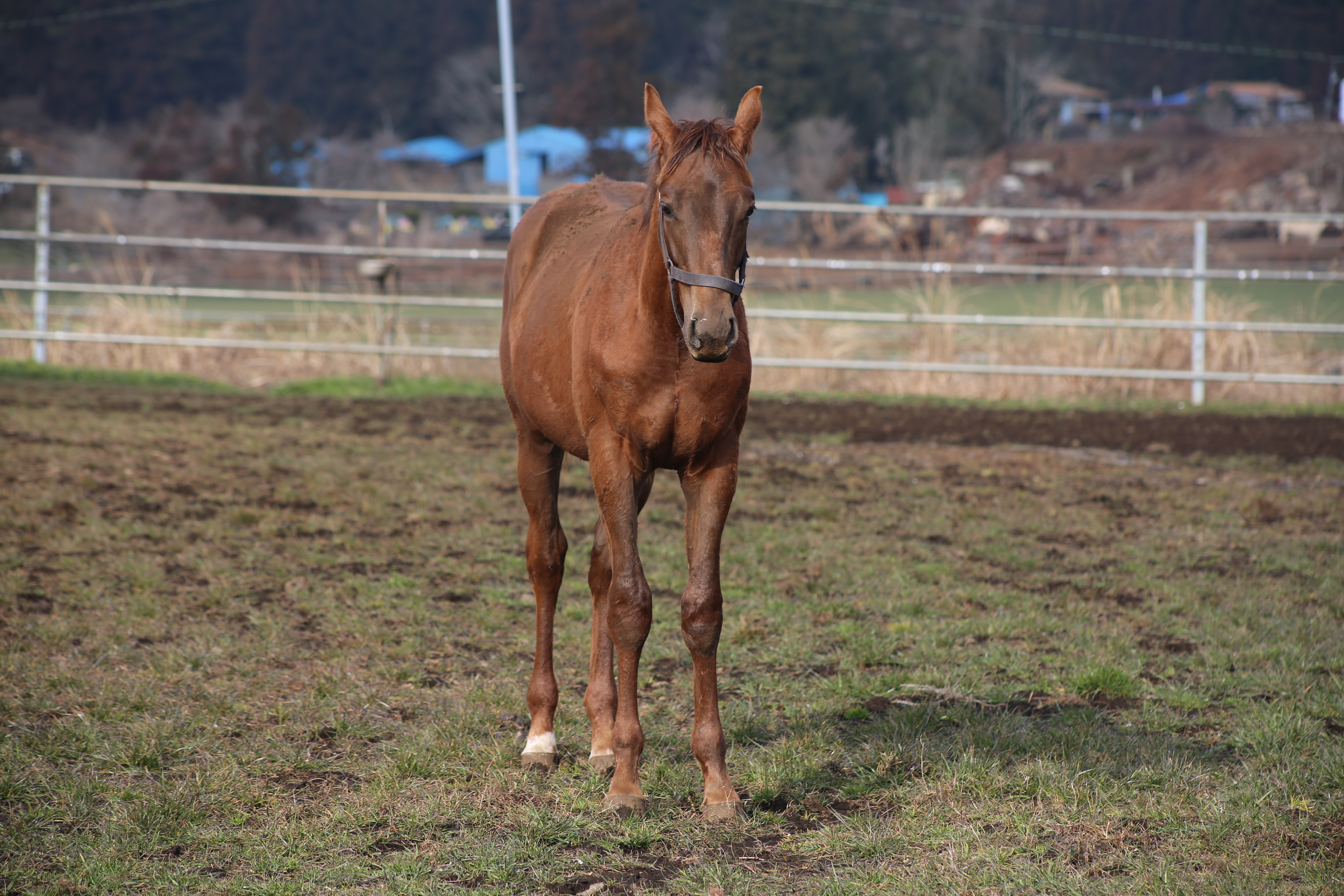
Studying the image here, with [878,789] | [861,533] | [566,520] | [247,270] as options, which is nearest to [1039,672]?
[878,789]

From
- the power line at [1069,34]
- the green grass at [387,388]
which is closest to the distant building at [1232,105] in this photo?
the power line at [1069,34]

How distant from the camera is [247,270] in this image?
1190 inches

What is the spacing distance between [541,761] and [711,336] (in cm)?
146

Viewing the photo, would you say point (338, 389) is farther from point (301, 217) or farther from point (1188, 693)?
point (301, 217)

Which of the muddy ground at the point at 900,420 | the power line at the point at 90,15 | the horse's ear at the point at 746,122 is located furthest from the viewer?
the power line at the point at 90,15

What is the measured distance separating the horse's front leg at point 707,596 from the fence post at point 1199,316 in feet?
27.9

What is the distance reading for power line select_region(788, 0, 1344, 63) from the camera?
54.8m

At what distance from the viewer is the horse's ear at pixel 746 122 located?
2.77 m

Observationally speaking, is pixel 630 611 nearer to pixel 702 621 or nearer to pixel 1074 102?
pixel 702 621

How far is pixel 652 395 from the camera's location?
2.85 metres

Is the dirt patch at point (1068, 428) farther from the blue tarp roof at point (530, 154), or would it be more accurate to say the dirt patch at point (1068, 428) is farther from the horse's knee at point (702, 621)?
the blue tarp roof at point (530, 154)

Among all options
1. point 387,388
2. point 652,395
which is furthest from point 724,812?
point 387,388

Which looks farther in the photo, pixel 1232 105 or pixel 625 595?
pixel 1232 105

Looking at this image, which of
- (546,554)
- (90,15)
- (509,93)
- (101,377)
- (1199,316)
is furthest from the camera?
(90,15)
